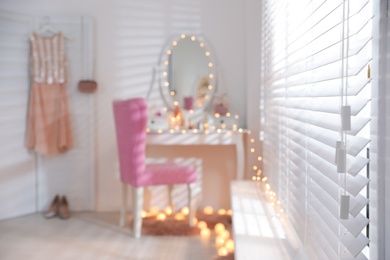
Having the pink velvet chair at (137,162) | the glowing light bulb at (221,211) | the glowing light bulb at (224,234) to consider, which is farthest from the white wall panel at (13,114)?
the glowing light bulb at (224,234)

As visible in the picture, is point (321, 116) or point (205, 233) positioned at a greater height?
point (321, 116)

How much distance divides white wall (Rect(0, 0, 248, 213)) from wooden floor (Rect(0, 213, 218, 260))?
30.3 inches

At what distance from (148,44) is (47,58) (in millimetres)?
862

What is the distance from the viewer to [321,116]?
55.9 inches

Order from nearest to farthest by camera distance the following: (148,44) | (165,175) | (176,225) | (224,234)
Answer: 1. (224,234)
2. (165,175)
3. (176,225)
4. (148,44)

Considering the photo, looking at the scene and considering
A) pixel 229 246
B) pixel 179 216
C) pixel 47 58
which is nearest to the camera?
pixel 229 246

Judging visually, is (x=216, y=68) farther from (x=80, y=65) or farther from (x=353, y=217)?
(x=353, y=217)

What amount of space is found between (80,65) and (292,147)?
2.60m

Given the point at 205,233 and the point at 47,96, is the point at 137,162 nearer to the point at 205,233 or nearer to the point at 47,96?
the point at 205,233

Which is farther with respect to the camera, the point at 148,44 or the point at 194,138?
the point at 148,44

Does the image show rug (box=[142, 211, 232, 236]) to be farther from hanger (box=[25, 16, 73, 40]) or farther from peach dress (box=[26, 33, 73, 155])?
hanger (box=[25, 16, 73, 40])

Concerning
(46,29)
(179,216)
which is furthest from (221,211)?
(46,29)

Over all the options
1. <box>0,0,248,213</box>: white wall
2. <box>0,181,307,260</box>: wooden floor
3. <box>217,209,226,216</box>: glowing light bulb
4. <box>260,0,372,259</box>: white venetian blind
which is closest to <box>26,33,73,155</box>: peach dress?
<box>0,0,248,213</box>: white wall

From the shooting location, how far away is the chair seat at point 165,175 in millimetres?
3305
